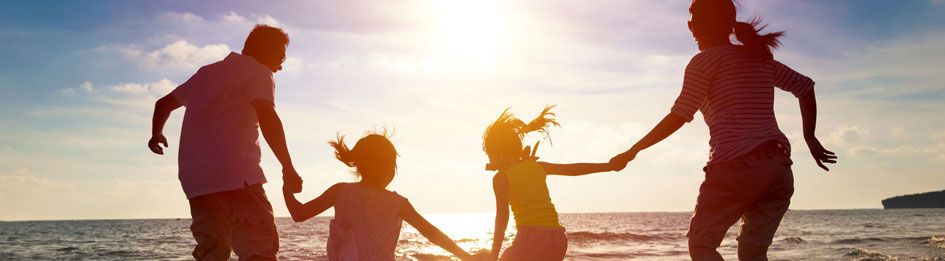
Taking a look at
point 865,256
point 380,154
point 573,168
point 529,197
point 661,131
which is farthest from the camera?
point 865,256

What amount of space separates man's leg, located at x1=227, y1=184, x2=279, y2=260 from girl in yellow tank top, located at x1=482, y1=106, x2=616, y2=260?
155cm

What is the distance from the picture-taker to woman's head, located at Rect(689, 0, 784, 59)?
14.6 ft

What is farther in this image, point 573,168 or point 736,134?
point 573,168

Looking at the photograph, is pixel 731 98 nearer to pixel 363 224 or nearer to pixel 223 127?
pixel 363 224

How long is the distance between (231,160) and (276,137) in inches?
11.4

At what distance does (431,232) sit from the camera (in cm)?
454

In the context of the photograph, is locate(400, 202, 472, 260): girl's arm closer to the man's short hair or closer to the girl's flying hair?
the girl's flying hair

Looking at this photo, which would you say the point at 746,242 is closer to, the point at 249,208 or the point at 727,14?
the point at 727,14

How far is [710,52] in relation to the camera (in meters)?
4.43

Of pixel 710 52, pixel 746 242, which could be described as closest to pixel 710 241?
pixel 746 242

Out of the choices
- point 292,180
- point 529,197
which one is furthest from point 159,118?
point 529,197

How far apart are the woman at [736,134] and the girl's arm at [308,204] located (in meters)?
2.05

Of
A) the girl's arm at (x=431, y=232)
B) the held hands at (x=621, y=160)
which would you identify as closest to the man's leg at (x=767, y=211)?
the held hands at (x=621, y=160)

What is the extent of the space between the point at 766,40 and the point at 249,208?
3301 millimetres
